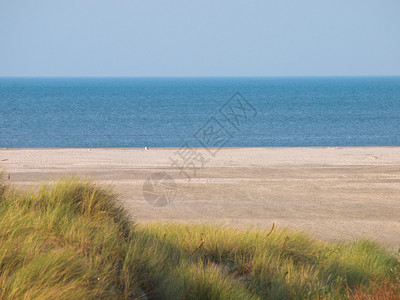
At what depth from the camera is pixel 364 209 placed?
10172 mm

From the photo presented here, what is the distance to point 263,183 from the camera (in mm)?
12406

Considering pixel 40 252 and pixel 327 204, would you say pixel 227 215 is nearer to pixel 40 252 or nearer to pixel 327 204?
pixel 327 204

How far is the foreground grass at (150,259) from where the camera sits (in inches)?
151

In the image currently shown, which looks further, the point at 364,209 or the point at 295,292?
the point at 364,209

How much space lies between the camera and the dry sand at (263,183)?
30.3 feet

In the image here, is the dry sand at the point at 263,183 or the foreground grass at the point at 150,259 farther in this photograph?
the dry sand at the point at 263,183

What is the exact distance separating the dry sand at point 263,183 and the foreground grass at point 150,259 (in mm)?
2075

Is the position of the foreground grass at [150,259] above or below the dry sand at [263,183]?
above

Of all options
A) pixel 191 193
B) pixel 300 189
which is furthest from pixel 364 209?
pixel 191 193

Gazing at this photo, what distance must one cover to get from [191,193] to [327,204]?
9.10ft

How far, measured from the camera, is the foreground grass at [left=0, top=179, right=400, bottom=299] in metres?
3.85

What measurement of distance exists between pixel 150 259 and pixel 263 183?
7.87 metres

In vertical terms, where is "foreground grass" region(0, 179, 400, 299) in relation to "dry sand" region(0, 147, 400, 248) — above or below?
above

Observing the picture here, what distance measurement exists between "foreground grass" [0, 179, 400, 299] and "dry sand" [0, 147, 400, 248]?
2.08 metres
